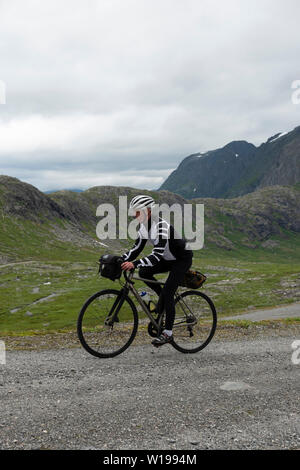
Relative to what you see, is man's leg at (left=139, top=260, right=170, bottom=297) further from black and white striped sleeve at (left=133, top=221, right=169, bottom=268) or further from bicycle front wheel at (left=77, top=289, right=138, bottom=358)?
bicycle front wheel at (left=77, top=289, right=138, bottom=358)

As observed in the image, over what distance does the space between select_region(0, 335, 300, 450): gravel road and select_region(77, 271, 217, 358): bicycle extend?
0.39m

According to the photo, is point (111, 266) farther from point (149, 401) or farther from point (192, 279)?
point (149, 401)

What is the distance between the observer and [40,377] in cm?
852

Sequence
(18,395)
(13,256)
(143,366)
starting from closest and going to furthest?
(18,395) → (143,366) → (13,256)

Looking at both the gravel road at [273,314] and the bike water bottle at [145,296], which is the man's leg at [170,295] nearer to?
the bike water bottle at [145,296]

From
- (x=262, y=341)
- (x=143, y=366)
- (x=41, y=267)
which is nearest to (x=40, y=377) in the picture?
(x=143, y=366)

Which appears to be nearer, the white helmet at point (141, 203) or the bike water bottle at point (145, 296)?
the white helmet at point (141, 203)

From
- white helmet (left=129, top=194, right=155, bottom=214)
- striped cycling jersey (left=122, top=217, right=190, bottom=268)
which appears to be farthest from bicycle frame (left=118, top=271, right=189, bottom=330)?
white helmet (left=129, top=194, right=155, bottom=214)

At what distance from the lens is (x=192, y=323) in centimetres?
1145

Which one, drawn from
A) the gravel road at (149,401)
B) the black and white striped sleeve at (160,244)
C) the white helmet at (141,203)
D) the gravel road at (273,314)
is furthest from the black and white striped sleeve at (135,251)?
the gravel road at (273,314)

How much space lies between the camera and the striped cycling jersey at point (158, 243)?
33.1ft

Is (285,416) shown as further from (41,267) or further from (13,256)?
(13,256)

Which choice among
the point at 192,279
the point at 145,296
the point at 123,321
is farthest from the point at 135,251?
the point at 192,279

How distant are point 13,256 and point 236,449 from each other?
617ft
